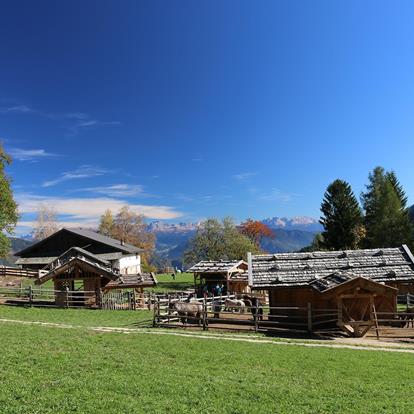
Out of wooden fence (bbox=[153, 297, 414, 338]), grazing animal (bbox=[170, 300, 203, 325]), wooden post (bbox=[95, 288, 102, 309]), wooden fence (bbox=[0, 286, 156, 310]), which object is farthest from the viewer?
Answer: wooden post (bbox=[95, 288, 102, 309])

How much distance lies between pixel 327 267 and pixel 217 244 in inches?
1729

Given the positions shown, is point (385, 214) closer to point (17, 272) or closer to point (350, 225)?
point (350, 225)

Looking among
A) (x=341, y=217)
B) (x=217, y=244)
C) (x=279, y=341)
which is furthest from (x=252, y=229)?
(x=279, y=341)

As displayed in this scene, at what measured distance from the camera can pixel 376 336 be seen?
23234 mm

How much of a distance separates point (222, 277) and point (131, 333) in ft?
83.1

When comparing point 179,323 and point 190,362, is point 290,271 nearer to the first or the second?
point 179,323

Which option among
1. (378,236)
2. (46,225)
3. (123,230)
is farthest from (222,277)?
(46,225)

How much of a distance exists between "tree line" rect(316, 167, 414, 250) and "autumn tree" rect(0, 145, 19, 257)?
45159mm

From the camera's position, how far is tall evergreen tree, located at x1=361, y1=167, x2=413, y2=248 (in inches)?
2346

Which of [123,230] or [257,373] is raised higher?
[123,230]

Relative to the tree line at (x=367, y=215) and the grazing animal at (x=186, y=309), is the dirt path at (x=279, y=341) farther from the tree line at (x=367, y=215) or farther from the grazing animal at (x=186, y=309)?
the tree line at (x=367, y=215)

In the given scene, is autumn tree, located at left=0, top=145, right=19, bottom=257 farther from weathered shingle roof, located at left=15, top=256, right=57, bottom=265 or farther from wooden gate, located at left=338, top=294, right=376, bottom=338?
wooden gate, located at left=338, top=294, right=376, bottom=338

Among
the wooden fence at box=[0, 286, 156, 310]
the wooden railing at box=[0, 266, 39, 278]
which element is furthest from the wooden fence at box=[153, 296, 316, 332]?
the wooden railing at box=[0, 266, 39, 278]

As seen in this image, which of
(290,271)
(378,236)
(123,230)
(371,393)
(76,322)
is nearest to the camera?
(371,393)
